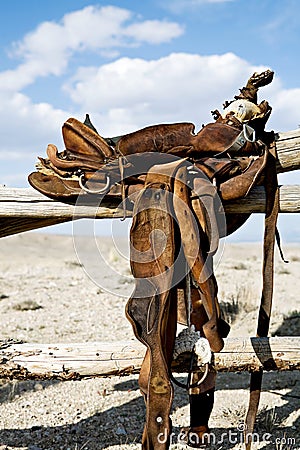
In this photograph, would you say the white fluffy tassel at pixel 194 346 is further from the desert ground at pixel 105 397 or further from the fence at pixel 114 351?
the desert ground at pixel 105 397

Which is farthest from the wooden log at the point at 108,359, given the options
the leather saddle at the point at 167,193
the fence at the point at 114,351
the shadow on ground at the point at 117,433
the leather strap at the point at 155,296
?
the shadow on ground at the point at 117,433

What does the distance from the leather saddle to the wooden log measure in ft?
0.33

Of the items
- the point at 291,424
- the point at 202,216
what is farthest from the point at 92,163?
the point at 291,424

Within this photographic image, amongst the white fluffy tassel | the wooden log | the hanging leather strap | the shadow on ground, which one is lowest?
the shadow on ground

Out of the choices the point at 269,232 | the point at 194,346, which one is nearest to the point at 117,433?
the point at 194,346

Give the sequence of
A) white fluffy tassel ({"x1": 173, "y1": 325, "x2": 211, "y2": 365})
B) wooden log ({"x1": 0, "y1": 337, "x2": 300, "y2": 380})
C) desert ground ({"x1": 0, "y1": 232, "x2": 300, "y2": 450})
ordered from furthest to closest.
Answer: desert ground ({"x1": 0, "y1": 232, "x2": 300, "y2": 450}), wooden log ({"x1": 0, "y1": 337, "x2": 300, "y2": 380}), white fluffy tassel ({"x1": 173, "y1": 325, "x2": 211, "y2": 365})

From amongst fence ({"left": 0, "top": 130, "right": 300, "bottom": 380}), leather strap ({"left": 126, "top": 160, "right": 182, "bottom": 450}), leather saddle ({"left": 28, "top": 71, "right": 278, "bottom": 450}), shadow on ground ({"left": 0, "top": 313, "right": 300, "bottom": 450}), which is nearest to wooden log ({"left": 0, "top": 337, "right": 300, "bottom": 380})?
fence ({"left": 0, "top": 130, "right": 300, "bottom": 380})

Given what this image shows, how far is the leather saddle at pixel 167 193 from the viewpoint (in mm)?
2201

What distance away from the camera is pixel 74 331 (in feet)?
18.3

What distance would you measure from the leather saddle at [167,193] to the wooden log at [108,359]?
10 centimetres

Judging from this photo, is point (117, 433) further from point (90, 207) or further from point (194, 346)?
point (90, 207)

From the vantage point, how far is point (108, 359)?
2.48 m

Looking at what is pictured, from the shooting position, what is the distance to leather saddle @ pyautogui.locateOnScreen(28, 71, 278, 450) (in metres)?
2.20

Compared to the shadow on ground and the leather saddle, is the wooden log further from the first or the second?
the shadow on ground
